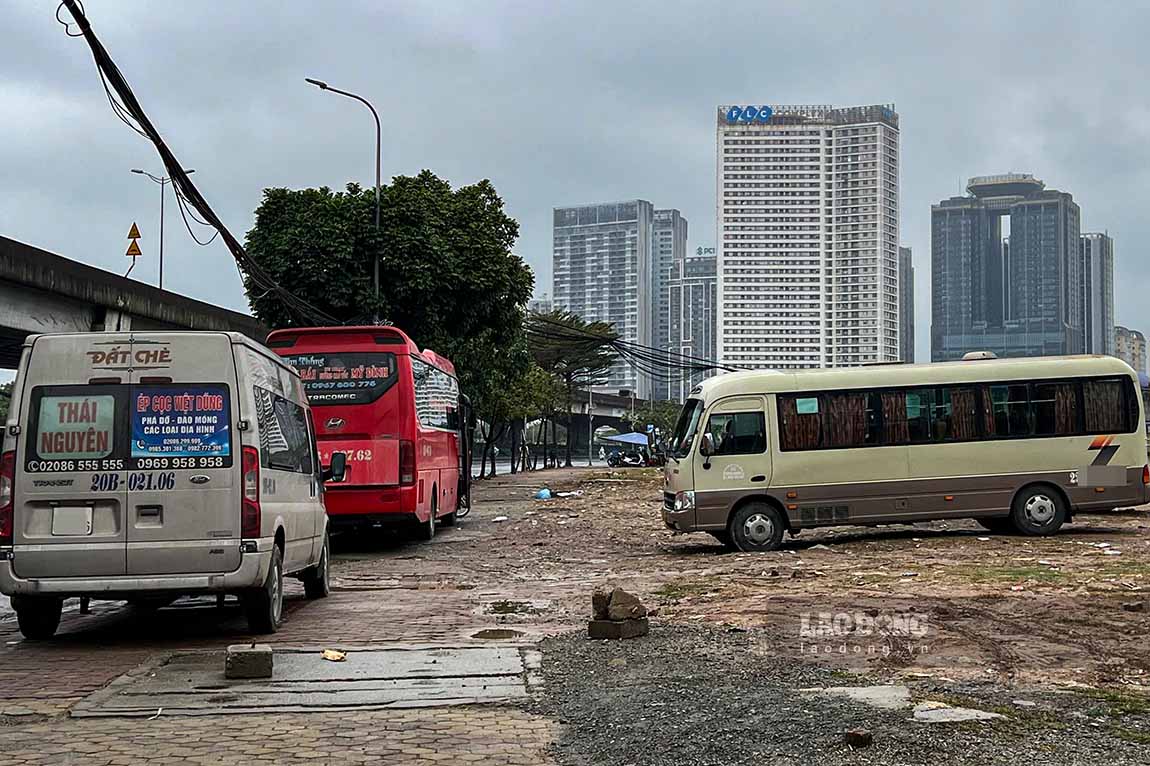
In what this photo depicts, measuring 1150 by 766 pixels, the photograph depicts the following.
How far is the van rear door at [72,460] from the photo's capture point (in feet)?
32.6

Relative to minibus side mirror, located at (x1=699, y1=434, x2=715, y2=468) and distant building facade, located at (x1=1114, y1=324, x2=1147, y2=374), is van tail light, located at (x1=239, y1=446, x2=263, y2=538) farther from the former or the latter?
distant building facade, located at (x1=1114, y1=324, x2=1147, y2=374)

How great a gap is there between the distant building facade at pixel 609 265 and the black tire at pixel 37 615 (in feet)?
463

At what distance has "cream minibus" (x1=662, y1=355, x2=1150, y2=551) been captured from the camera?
19.3 meters

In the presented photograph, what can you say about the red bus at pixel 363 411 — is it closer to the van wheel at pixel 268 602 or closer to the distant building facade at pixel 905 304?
the van wheel at pixel 268 602

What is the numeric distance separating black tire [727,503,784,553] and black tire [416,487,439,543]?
546 centimetres

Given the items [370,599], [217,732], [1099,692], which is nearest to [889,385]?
[370,599]

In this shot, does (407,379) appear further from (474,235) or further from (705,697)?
(474,235)

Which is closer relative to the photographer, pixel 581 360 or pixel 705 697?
pixel 705 697

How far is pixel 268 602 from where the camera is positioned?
35.3 ft

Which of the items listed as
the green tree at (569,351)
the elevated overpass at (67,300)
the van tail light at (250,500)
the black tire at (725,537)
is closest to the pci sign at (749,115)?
the green tree at (569,351)

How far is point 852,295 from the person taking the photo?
281 feet

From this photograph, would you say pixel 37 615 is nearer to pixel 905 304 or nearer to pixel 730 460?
pixel 730 460

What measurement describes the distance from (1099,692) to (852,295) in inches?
3142

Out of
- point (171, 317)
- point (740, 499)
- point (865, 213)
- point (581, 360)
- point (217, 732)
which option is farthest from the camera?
point (865, 213)
